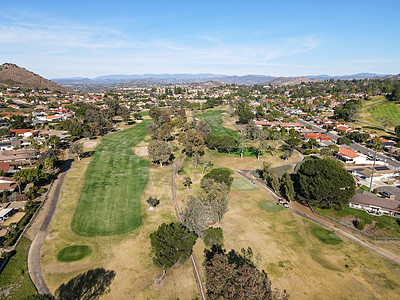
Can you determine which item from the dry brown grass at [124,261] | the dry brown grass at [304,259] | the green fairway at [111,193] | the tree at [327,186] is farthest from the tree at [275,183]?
the green fairway at [111,193]

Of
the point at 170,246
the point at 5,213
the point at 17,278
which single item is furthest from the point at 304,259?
the point at 5,213

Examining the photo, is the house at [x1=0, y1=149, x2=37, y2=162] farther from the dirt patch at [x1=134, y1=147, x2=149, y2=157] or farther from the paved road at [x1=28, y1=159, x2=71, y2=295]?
the dirt patch at [x1=134, y1=147, x2=149, y2=157]

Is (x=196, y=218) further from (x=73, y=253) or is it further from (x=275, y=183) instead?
(x=275, y=183)

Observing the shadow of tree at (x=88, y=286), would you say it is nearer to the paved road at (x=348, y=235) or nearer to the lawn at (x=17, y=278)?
the lawn at (x=17, y=278)

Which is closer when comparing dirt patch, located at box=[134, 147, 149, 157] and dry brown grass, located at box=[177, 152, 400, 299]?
dry brown grass, located at box=[177, 152, 400, 299]

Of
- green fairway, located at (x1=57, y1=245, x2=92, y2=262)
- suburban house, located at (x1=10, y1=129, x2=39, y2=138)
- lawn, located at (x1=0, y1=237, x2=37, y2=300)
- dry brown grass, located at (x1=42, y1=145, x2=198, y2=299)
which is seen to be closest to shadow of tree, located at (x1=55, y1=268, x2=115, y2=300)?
dry brown grass, located at (x1=42, y1=145, x2=198, y2=299)

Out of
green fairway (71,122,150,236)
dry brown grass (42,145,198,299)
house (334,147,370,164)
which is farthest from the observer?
house (334,147,370,164)
